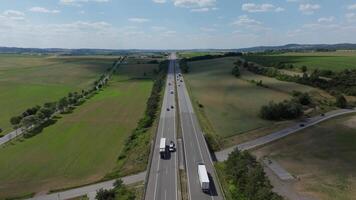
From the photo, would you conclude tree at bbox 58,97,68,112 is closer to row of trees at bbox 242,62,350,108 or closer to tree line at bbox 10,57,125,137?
tree line at bbox 10,57,125,137

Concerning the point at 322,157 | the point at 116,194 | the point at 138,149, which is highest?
the point at 116,194

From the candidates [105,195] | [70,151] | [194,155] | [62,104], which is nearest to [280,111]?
[194,155]

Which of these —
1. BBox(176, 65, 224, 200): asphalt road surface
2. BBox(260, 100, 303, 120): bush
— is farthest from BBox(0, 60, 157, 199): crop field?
BBox(260, 100, 303, 120): bush

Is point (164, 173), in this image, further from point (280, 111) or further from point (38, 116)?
point (38, 116)

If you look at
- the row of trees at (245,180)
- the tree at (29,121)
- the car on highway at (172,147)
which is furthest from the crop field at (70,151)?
the row of trees at (245,180)

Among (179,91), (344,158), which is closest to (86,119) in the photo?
(179,91)

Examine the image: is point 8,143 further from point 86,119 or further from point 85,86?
point 85,86

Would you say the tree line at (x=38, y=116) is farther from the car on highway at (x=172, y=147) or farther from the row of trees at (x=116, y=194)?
the row of trees at (x=116, y=194)
